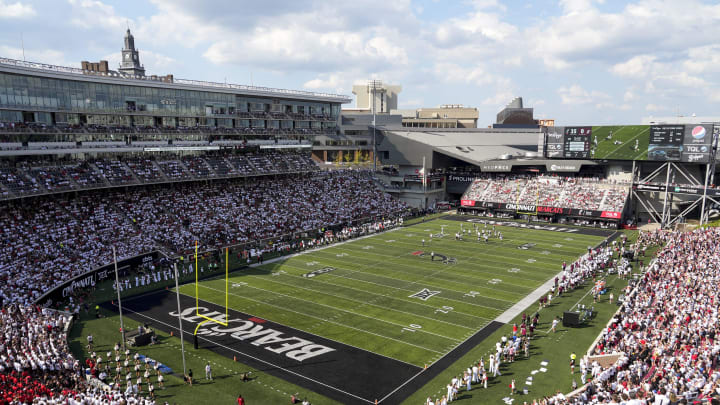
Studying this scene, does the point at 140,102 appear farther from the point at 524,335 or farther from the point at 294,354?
the point at 524,335

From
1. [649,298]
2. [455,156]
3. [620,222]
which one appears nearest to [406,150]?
[455,156]

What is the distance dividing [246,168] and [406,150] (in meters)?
24.3

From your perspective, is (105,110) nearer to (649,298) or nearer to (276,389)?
(276,389)

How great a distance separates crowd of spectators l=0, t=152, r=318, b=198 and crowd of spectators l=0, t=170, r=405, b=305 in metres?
1.37

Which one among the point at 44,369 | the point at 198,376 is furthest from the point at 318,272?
the point at 44,369

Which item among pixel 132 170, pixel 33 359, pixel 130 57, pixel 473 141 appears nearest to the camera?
pixel 33 359

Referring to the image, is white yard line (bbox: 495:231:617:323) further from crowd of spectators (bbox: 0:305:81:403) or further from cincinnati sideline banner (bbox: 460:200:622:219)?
cincinnati sideline banner (bbox: 460:200:622:219)

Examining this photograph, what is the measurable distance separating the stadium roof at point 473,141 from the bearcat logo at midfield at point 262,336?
145 ft

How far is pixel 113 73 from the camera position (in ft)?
153

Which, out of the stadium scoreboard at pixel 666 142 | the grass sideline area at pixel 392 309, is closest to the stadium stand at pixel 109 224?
the grass sideline area at pixel 392 309

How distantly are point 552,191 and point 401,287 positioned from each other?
3357 cm

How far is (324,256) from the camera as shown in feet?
132

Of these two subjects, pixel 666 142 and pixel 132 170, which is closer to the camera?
pixel 132 170

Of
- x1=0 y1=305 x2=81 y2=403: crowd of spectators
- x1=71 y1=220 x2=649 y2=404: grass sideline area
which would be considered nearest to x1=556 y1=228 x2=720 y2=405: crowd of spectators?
x1=71 y1=220 x2=649 y2=404: grass sideline area
